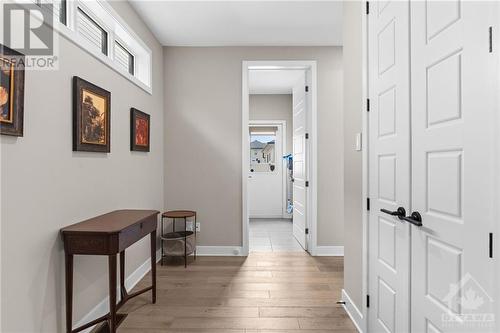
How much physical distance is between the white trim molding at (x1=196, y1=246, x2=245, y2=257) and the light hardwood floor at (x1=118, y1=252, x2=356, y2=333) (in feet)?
0.72

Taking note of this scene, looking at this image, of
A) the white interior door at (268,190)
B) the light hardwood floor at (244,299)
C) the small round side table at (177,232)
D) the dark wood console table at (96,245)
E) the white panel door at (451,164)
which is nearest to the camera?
the white panel door at (451,164)

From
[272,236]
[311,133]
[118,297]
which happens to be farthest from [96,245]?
[272,236]

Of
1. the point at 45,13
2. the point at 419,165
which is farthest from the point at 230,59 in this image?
the point at 419,165

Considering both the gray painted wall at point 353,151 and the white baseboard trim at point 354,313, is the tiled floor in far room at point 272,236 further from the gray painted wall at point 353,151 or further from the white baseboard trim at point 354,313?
the gray painted wall at point 353,151

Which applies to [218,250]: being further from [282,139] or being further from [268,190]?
[282,139]

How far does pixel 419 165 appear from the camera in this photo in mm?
1339

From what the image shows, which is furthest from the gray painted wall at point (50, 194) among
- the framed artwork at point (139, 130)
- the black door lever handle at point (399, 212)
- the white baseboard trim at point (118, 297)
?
the black door lever handle at point (399, 212)

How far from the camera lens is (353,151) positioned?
2141 millimetres

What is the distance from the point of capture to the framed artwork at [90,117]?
6.01 ft

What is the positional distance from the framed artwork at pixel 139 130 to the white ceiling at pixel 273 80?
2289mm

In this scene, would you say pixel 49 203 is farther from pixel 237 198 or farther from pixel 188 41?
pixel 188 41

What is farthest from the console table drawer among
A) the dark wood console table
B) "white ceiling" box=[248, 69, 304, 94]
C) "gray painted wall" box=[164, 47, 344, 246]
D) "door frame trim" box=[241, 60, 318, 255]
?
"white ceiling" box=[248, 69, 304, 94]

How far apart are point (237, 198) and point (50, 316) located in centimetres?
244

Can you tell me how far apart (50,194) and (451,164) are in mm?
2097
